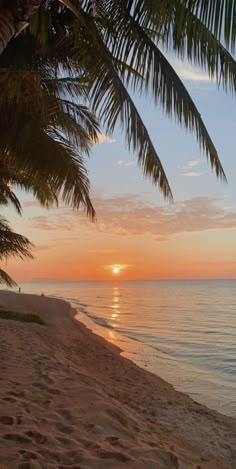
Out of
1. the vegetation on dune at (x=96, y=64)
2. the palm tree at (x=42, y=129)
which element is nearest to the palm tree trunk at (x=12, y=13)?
the vegetation on dune at (x=96, y=64)

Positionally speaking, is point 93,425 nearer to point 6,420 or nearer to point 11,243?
point 6,420

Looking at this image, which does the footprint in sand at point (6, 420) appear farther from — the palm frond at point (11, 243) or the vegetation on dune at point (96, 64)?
the palm frond at point (11, 243)

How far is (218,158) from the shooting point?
6.20 meters

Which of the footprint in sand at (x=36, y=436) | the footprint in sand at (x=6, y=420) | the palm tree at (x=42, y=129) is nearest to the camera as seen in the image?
the footprint in sand at (x=36, y=436)

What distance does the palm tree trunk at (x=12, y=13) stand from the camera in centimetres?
336

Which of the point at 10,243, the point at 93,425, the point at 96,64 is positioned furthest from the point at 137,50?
the point at 10,243

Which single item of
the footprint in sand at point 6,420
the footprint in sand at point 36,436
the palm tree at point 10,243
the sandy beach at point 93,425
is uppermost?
the palm tree at point 10,243

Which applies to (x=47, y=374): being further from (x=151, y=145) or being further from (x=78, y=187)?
(x=151, y=145)

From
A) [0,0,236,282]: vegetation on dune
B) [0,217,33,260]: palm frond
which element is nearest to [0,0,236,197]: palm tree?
[0,0,236,282]: vegetation on dune

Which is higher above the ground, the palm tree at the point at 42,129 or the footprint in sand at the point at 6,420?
the palm tree at the point at 42,129

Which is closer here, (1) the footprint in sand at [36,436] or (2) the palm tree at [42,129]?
(1) the footprint in sand at [36,436]

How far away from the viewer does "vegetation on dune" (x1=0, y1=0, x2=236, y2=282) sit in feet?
15.2

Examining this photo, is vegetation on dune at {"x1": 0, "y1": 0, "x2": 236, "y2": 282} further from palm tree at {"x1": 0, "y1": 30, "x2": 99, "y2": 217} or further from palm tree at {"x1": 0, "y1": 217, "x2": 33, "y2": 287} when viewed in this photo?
palm tree at {"x1": 0, "y1": 217, "x2": 33, "y2": 287}

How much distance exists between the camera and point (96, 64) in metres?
5.84
